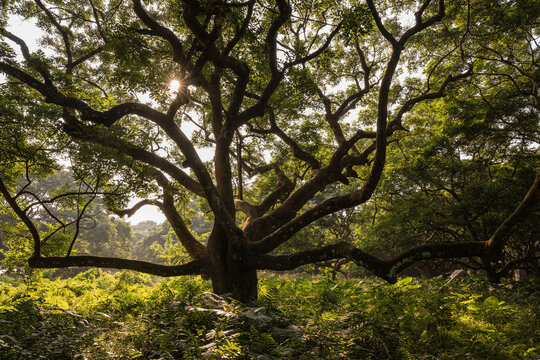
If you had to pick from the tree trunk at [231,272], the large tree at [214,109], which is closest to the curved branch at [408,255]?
the large tree at [214,109]

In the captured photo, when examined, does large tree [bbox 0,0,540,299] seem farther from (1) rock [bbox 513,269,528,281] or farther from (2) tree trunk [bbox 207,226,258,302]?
(1) rock [bbox 513,269,528,281]

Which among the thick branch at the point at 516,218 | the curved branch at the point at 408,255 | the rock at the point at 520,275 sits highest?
the thick branch at the point at 516,218

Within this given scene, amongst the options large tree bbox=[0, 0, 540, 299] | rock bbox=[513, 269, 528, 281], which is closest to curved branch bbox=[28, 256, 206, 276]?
large tree bbox=[0, 0, 540, 299]

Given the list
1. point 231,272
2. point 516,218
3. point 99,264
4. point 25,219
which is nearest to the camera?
point 516,218

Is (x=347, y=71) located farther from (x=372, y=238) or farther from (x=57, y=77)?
(x=57, y=77)

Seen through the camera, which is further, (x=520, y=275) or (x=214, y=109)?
(x=520, y=275)

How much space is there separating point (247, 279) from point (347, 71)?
882 centimetres

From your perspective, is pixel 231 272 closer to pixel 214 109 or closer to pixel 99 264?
pixel 99 264

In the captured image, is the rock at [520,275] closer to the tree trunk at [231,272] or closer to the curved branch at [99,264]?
the tree trunk at [231,272]

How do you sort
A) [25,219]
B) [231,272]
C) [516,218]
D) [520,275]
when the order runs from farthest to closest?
[520,275], [231,272], [25,219], [516,218]

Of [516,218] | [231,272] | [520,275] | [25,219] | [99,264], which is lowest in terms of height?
[520,275]

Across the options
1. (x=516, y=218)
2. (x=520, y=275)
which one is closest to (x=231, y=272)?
(x=516, y=218)

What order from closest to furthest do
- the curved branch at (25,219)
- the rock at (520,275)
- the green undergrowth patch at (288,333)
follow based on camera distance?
the green undergrowth patch at (288,333)
the curved branch at (25,219)
the rock at (520,275)

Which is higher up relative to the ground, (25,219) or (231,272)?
(25,219)
